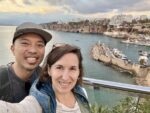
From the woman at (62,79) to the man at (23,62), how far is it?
12 centimetres

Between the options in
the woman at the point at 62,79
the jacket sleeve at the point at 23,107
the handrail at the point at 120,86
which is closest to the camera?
the jacket sleeve at the point at 23,107

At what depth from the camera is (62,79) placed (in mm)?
1125

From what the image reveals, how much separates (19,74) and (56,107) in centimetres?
Answer: 26

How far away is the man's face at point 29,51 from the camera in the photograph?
127 cm

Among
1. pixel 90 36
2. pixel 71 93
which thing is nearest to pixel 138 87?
pixel 71 93

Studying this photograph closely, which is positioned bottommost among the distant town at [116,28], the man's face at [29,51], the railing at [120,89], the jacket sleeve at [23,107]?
the distant town at [116,28]

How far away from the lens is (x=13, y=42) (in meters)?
1.33

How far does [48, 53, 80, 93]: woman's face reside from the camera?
3.71 ft

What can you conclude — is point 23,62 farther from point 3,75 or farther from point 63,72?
point 63,72

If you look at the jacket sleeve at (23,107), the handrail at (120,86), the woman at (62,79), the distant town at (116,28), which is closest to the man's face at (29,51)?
the woman at (62,79)

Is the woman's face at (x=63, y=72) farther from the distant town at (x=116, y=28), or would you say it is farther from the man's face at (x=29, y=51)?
the distant town at (x=116, y=28)

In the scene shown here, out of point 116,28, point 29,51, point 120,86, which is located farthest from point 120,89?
point 116,28

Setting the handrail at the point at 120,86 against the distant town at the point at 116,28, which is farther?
the distant town at the point at 116,28

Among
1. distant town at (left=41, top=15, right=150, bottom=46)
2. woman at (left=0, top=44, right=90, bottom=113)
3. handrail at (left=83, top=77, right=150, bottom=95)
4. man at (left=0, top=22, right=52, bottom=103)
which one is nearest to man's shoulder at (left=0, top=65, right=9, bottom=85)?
Answer: man at (left=0, top=22, right=52, bottom=103)
